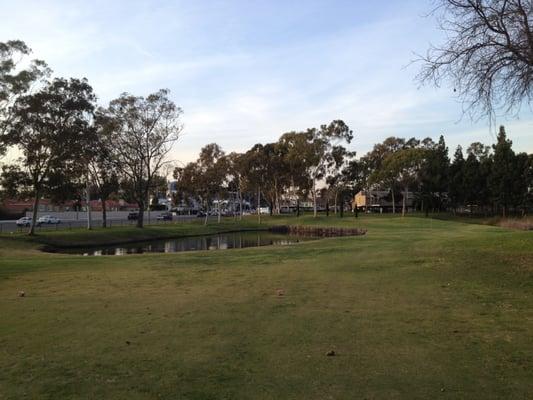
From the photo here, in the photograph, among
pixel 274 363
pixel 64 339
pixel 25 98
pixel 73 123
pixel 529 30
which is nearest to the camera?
pixel 274 363

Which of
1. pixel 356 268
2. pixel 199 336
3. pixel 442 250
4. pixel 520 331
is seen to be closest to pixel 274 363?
pixel 199 336

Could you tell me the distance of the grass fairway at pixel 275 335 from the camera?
5590 mm

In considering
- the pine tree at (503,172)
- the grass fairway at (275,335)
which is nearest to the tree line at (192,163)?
the pine tree at (503,172)

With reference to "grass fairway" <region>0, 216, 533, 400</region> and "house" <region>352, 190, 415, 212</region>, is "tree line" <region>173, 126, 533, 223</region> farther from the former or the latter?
"grass fairway" <region>0, 216, 533, 400</region>

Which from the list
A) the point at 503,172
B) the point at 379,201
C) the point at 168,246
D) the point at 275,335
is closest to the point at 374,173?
the point at 503,172

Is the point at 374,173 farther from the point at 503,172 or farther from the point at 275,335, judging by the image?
the point at 275,335

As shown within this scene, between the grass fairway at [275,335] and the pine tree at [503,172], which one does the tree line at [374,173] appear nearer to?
the pine tree at [503,172]

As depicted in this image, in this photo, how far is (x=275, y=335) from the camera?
773 centimetres

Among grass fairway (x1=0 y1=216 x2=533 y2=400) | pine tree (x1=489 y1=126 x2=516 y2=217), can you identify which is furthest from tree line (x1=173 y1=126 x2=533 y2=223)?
grass fairway (x1=0 y1=216 x2=533 y2=400)

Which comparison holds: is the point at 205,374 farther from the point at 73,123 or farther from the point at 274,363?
the point at 73,123

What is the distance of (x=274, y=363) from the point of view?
6379 mm

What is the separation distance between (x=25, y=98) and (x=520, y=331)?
42.0m

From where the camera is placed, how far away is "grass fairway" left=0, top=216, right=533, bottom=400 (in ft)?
18.3

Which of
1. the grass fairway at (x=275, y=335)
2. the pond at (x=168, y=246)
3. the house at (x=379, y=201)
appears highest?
the house at (x=379, y=201)
